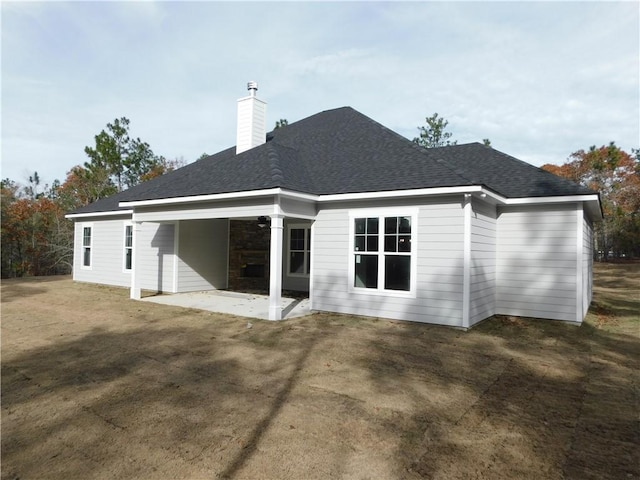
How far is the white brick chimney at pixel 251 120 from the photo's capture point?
41.3ft

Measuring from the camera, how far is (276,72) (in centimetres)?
1625

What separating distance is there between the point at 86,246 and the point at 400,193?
1538 cm

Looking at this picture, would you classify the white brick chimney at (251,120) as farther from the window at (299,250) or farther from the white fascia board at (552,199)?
the white fascia board at (552,199)

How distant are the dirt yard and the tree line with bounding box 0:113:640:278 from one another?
2203cm

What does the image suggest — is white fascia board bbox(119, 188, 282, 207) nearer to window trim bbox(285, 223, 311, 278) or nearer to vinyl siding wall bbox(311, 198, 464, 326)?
vinyl siding wall bbox(311, 198, 464, 326)

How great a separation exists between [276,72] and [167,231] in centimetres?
805

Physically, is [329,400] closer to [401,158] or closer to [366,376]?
[366,376]

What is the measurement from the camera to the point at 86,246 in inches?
688

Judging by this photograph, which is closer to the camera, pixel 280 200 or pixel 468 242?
pixel 468 242

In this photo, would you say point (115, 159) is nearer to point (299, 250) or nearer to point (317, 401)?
point (299, 250)

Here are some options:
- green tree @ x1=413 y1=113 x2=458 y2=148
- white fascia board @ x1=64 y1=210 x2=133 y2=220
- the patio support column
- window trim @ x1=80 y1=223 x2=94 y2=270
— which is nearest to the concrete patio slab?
the patio support column

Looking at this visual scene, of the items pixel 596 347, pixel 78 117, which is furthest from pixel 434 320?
pixel 78 117

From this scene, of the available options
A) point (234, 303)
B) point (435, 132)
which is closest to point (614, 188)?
point (435, 132)

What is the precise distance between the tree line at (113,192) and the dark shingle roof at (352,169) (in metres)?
17.5
